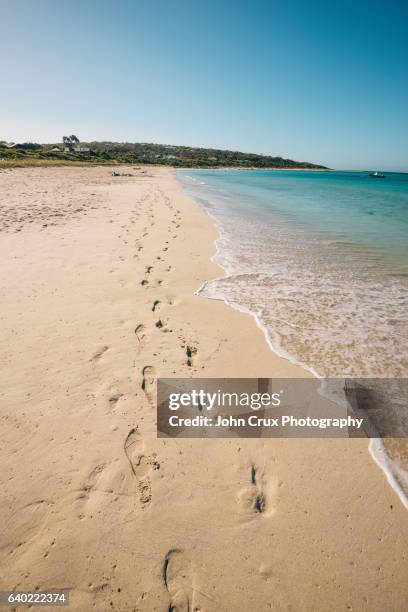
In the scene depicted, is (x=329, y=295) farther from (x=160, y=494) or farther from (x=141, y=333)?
(x=160, y=494)

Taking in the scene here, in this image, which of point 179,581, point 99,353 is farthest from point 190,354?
point 179,581

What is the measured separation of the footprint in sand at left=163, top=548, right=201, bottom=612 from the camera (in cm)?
212

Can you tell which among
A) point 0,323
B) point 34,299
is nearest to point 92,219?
A: point 34,299

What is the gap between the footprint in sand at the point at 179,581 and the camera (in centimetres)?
212

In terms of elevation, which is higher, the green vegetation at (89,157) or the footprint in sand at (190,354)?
the green vegetation at (89,157)

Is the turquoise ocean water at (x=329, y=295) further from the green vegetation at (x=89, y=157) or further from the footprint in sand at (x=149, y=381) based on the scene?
the green vegetation at (x=89, y=157)

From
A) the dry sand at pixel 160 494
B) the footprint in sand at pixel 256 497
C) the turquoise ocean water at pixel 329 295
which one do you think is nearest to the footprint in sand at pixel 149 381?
the dry sand at pixel 160 494

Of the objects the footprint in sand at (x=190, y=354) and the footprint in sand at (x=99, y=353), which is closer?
the footprint in sand at (x=99, y=353)

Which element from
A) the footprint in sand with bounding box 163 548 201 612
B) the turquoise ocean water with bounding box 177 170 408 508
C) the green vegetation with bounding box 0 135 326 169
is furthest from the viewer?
the green vegetation with bounding box 0 135 326 169

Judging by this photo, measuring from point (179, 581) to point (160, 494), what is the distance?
2.19 ft

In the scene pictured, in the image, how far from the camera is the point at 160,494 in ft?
9.09

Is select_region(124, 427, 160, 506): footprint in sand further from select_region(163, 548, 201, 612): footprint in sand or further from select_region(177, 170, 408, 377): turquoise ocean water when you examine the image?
select_region(177, 170, 408, 377): turquoise ocean water

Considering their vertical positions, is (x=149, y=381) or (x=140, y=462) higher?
(x=149, y=381)

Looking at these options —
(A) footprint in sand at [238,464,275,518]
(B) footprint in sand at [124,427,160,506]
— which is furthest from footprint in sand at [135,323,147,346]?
(A) footprint in sand at [238,464,275,518]
